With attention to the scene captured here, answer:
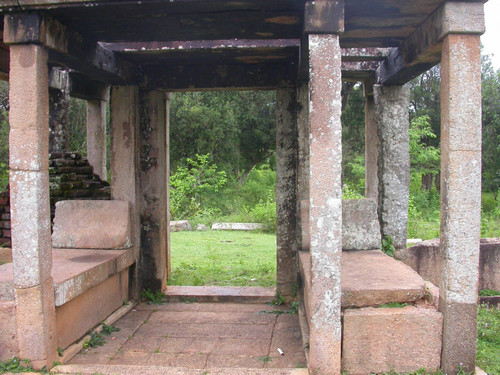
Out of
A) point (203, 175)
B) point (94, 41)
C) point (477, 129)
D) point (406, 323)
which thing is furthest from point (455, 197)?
point (203, 175)

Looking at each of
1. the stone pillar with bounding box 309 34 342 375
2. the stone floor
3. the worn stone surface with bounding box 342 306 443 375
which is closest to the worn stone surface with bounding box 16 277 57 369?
the stone floor

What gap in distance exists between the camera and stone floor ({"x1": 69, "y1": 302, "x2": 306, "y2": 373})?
4238 millimetres

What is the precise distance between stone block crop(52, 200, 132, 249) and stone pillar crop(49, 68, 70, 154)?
2694 millimetres

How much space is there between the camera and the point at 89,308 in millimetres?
4785

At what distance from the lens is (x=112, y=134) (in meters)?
6.09

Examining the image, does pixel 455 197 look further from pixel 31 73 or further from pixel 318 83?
pixel 31 73

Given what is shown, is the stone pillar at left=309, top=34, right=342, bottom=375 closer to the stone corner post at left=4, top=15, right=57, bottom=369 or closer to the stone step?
the stone step

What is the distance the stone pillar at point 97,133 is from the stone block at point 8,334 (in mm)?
5073

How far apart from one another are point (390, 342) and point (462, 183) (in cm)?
139

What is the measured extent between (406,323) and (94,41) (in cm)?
420

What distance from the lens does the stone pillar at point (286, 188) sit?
6.20 metres

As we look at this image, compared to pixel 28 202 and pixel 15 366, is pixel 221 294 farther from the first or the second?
pixel 28 202

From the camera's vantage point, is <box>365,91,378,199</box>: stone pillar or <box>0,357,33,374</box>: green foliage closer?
<box>0,357,33,374</box>: green foliage

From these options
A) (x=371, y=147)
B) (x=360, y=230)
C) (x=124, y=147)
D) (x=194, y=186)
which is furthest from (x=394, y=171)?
(x=194, y=186)
